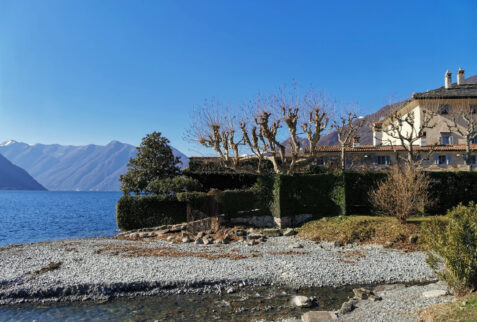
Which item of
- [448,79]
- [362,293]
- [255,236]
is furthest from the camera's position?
[448,79]

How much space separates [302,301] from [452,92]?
50.7m

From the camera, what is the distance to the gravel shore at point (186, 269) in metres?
10.5

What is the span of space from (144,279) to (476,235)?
920cm

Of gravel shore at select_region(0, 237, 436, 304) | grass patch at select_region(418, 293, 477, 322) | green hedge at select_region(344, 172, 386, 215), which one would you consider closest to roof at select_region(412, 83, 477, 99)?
green hedge at select_region(344, 172, 386, 215)

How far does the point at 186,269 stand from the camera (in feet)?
39.9

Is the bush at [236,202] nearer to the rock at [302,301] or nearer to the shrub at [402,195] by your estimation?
the shrub at [402,195]

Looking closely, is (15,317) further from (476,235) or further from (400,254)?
(400,254)

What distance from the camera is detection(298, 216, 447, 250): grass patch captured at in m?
16.0

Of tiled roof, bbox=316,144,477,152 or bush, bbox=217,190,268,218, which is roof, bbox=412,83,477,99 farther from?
bush, bbox=217,190,268,218

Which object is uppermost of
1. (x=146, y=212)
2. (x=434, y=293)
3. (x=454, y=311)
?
(x=146, y=212)

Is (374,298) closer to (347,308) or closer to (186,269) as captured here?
(347,308)

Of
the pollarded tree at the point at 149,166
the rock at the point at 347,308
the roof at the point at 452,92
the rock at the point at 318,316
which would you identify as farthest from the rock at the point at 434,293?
the roof at the point at 452,92

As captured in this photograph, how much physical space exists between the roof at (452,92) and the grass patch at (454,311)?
152 ft

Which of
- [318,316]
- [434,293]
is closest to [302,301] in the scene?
[318,316]
